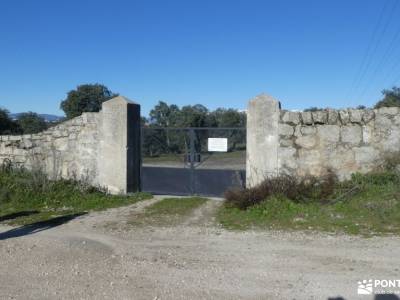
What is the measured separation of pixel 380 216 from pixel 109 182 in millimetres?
6354

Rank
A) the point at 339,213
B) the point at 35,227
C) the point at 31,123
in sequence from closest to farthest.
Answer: the point at 35,227 < the point at 339,213 < the point at 31,123

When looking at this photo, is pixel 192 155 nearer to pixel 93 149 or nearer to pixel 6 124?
pixel 93 149

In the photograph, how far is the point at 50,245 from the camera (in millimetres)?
7246

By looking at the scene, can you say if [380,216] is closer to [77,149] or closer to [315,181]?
[315,181]

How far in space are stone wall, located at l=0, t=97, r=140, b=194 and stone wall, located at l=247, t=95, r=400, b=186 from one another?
297 centimetres

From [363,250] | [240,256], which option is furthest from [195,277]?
[363,250]

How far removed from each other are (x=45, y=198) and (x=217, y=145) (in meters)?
4.15

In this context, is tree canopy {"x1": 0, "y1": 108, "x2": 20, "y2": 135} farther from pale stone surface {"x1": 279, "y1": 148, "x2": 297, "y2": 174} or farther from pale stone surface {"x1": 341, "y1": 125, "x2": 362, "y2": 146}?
pale stone surface {"x1": 341, "y1": 125, "x2": 362, "y2": 146}

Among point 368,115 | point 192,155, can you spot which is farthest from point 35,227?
point 368,115

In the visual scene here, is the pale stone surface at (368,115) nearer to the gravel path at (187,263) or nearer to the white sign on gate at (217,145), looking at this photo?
the white sign on gate at (217,145)

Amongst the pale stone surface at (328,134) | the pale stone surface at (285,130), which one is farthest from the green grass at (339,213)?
the pale stone surface at (285,130)

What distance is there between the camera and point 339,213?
8.84m

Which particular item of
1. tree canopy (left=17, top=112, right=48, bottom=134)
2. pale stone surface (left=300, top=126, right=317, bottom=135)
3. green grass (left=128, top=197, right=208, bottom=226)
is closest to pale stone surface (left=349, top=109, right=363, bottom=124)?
pale stone surface (left=300, top=126, right=317, bottom=135)

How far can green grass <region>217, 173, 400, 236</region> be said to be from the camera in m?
8.05
